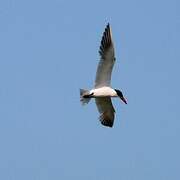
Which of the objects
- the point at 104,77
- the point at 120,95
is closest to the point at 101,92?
the point at 104,77

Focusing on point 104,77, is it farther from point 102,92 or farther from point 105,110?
point 105,110

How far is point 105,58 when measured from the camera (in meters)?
42.5

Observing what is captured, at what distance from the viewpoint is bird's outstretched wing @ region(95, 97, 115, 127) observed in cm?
4397

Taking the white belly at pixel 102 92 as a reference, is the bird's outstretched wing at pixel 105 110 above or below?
below

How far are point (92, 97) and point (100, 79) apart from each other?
0.74m

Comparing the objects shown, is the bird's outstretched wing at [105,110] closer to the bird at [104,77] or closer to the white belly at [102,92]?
the bird at [104,77]

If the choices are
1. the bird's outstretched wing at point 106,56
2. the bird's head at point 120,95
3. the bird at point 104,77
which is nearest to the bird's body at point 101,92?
the bird at point 104,77

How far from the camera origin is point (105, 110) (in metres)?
44.3

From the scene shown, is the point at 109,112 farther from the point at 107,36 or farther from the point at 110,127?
the point at 107,36

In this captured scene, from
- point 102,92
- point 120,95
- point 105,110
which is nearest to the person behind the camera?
point 102,92

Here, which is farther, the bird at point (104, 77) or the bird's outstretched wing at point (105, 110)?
the bird's outstretched wing at point (105, 110)

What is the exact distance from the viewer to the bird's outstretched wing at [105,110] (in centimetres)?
4397

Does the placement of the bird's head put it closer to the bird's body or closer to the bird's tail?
the bird's body

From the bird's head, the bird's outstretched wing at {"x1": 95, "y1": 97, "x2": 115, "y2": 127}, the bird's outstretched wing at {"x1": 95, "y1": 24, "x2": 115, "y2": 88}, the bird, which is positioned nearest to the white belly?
the bird
